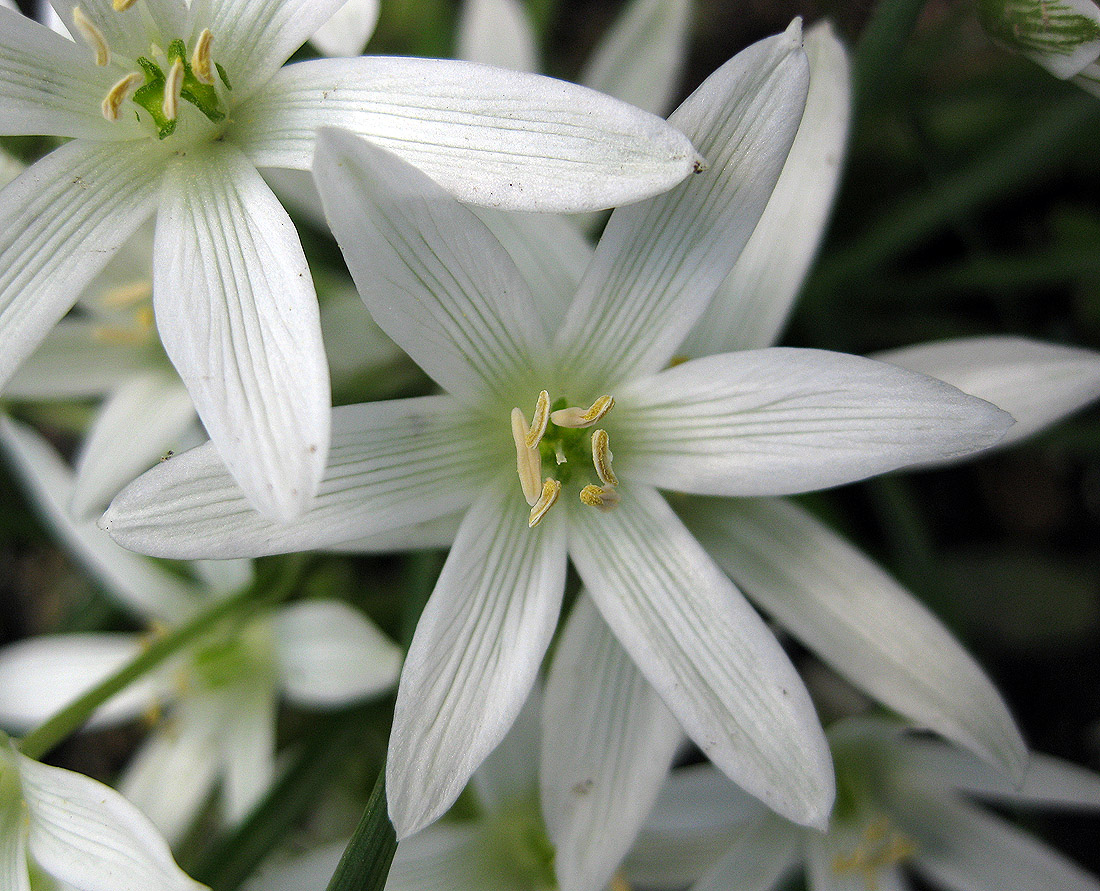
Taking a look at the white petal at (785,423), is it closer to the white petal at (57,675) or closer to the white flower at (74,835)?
the white flower at (74,835)

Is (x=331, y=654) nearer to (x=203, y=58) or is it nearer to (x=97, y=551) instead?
(x=97, y=551)

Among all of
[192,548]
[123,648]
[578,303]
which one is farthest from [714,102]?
[123,648]

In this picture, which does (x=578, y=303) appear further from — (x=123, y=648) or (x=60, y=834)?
(x=123, y=648)

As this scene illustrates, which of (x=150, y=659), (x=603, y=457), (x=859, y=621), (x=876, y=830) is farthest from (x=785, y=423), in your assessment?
(x=150, y=659)

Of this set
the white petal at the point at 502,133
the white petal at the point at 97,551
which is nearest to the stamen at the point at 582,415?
the white petal at the point at 502,133

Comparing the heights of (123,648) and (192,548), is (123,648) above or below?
below

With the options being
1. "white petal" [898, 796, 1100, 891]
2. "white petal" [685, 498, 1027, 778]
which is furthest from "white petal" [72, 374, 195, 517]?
"white petal" [898, 796, 1100, 891]
